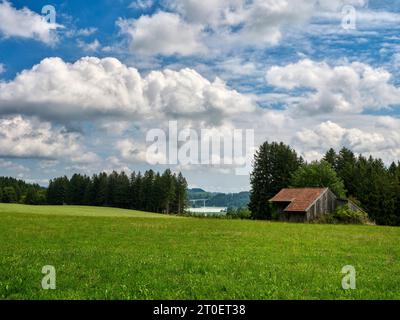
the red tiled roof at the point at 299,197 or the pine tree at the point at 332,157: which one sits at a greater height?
the pine tree at the point at 332,157

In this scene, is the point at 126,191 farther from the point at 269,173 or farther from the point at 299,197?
the point at 299,197

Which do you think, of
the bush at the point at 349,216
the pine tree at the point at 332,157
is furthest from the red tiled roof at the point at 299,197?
the pine tree at the point at 332,157

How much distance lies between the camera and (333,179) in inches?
4050

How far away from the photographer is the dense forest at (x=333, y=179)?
103 metres

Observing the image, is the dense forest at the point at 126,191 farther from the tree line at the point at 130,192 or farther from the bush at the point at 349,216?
the bush at the point at 349,216

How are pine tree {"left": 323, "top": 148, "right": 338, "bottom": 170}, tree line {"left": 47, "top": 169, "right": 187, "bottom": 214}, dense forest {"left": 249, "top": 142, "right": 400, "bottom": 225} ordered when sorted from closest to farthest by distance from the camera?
1. dense forest {"left": 249, "top": 142, "right": 400, "bottom": 225}
2. pine tree {"left": 323, "top": 148, "right": 338, "bottom": 170}
3. tree line {"left": 47, "top": 169, "right": 187, "bottom": 214}

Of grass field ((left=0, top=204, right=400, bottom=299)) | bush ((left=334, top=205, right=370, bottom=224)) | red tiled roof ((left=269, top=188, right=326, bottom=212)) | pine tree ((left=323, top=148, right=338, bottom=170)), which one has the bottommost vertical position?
bush ((left=334, top=205, right=370, bottom=224))

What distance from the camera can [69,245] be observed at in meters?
24.8

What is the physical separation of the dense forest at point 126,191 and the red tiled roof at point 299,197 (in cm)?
8010

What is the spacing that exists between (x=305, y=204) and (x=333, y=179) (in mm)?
25451

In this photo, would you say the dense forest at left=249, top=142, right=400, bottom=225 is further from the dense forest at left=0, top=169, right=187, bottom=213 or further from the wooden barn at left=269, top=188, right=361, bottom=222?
the dense forest at left=0, top=169, right=187, bottom=213

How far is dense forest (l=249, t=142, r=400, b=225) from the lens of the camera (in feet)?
339

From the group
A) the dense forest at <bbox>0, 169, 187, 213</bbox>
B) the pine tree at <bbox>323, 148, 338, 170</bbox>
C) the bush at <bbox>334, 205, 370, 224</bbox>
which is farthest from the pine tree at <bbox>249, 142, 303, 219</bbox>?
the dense forest at <bbox>0, 169, 187, 213</bbox>
